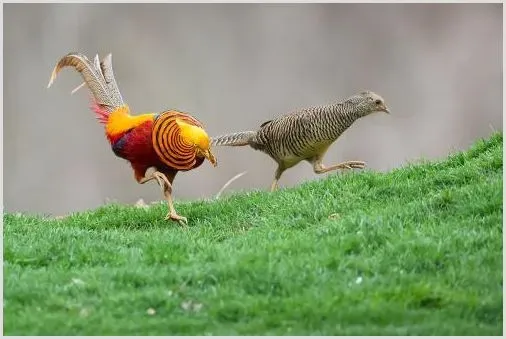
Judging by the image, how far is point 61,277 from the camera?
6.97 m

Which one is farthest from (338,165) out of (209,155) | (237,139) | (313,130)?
(209,155)

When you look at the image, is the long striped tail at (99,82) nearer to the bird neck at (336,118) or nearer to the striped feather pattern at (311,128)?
the striped feather pattern at (311,128)

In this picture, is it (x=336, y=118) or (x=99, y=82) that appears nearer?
(x=99, y=82)

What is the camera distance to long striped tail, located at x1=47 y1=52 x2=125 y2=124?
32.7ft

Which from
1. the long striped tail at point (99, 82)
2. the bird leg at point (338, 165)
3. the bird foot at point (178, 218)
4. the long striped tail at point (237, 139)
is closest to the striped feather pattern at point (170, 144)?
the bird foot at point (178, 218)

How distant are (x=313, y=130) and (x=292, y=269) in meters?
3.79

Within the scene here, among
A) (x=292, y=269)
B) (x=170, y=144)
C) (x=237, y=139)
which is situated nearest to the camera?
(x=292, y=269)

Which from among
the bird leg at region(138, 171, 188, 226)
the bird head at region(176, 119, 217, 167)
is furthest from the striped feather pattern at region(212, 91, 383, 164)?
the bird leg at region(138, 171, 188, 226)

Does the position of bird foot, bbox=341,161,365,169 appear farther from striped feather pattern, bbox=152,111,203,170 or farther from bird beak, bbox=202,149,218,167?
striped feather pattern, bbox=152,111,203,170

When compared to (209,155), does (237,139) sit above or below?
above

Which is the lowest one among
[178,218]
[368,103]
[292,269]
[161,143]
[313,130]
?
[292,269]

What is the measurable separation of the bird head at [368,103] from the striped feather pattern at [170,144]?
83.6 inches

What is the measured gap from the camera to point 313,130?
408 inches

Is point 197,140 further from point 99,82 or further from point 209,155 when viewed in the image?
point 99,82
